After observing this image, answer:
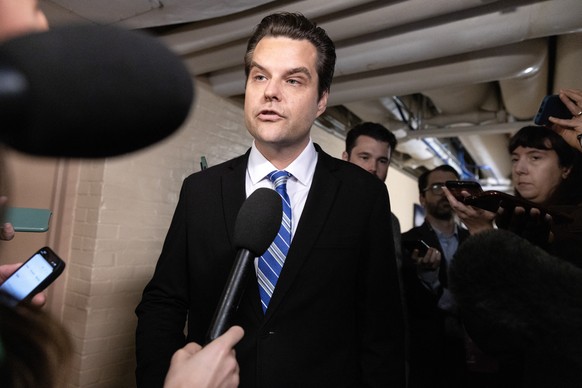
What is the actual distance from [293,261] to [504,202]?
739 mm

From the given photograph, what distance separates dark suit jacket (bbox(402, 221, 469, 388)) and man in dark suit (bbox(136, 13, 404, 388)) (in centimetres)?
100

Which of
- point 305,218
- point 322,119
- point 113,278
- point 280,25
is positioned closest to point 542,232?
point 305,218

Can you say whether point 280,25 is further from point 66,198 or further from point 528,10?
point 66,198

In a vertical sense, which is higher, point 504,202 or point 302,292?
point 504,202

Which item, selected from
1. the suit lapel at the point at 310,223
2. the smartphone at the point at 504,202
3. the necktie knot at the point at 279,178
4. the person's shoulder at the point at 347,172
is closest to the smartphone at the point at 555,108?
the smartphone at the point at 504,202

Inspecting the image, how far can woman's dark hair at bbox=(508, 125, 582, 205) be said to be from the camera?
4.74 ft

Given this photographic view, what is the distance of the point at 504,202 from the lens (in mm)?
1261

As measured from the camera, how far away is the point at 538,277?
0.55 meters

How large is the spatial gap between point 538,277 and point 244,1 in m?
1.82

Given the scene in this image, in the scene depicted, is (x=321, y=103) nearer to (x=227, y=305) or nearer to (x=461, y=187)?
(x=461, y=187)

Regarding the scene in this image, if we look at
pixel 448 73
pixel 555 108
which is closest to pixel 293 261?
pixel 555 108

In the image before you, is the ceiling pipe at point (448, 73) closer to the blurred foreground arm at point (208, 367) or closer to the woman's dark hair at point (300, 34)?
the woman's dark hair at point (300, 34)

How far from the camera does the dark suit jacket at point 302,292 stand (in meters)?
1.01

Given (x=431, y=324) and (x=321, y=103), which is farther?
(x=431, y=324)
